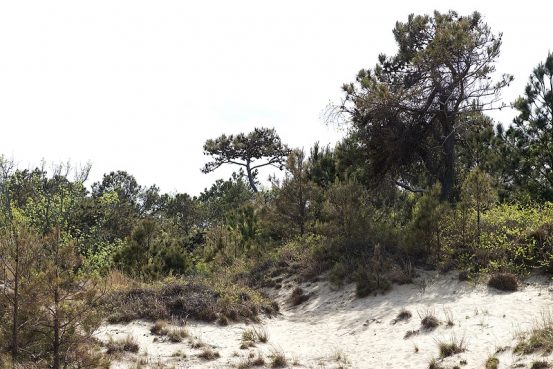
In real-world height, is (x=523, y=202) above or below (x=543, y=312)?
above

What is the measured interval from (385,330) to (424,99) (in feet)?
34.1

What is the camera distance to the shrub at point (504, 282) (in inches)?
456

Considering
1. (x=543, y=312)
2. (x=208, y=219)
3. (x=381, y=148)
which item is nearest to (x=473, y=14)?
(x=381, y=148)

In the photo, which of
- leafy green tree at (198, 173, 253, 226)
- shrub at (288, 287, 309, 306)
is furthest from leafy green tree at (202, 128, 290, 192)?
shrub at (288, 287, 309, 306)

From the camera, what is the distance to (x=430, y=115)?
18.7 meters

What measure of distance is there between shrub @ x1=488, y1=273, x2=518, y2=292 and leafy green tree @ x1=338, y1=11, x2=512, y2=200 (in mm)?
6578

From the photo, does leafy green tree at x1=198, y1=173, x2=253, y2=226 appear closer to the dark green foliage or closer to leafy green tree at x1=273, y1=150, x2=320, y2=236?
leafy green tree at x1=273, y1=150, x2=320, y2=236

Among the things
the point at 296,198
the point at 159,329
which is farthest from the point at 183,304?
the point at 296,198

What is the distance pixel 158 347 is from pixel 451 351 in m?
5.76

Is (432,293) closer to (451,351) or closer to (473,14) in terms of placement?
(451,351)

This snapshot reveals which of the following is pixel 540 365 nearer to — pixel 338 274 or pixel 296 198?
pixel 338 274

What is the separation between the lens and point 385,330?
10891 millimetres

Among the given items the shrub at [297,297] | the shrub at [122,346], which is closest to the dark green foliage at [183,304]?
the shrub at [297,297]

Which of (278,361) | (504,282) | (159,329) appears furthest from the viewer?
(504,282)
